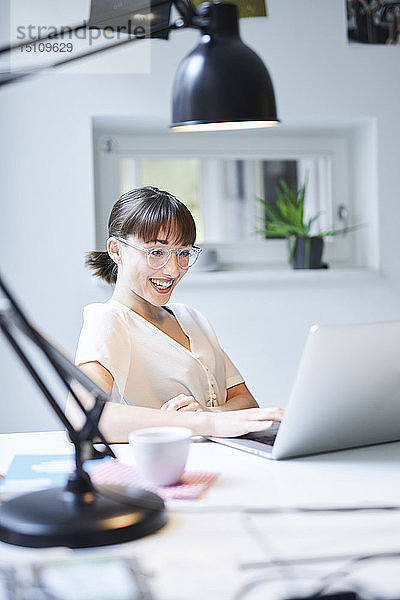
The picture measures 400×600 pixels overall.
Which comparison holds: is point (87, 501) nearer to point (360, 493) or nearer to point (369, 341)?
point (360, 493)

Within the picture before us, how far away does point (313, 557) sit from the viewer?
798mm

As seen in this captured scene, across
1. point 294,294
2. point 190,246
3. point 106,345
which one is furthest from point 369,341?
point 294,294

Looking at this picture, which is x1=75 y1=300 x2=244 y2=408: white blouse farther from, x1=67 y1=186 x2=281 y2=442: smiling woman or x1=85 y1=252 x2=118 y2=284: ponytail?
x1=85 y1=252 x2=118 y2=284: ponytail

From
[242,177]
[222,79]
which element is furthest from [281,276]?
[222,79]

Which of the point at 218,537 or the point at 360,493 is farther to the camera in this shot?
the point at 360,493

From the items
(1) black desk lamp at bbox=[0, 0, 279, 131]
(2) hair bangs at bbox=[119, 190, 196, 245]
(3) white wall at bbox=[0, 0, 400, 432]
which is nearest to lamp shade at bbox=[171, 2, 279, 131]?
(1) black desk lamp at bbox=[0, 0, 279, 131]

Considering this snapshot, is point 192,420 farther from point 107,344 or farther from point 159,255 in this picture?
point 159,255

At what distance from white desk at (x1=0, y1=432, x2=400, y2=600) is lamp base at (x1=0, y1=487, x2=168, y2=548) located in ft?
0.04

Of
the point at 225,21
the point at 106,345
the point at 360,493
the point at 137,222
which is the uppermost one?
the point at 225,21

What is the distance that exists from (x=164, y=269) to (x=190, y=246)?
0.32 feet

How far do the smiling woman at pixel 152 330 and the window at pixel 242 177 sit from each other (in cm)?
115

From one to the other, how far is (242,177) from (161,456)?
228cm

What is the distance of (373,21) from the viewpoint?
298cm

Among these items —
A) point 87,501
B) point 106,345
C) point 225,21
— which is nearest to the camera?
point 87,501
